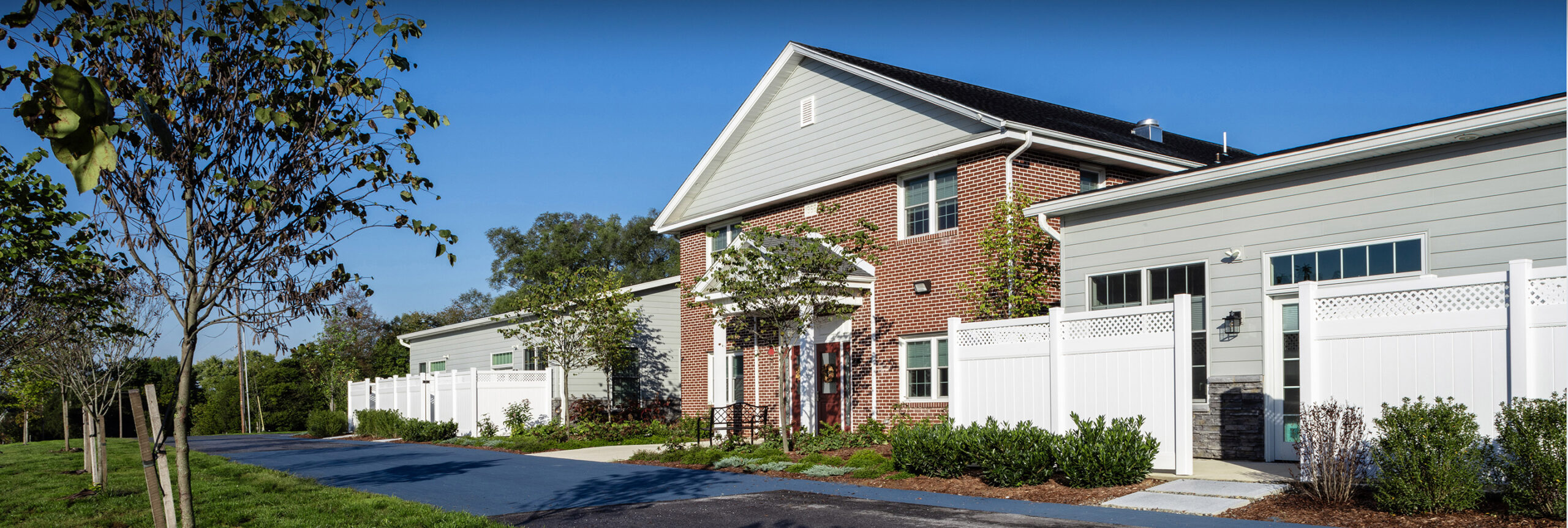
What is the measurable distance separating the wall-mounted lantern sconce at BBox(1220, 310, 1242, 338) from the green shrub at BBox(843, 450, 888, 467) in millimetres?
4646

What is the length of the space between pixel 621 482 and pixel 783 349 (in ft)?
12.9

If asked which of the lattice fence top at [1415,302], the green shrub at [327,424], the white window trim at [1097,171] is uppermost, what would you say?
the white window trim at [1097,171]

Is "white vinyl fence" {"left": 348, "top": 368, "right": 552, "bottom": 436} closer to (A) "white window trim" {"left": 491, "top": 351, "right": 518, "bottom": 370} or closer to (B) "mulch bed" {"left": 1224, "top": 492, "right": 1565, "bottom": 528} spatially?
(A) "white window trim" {"left": 491, "top": 351, "right": 518, "bottom": 370}

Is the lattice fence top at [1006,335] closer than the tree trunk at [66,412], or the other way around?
the lattice fence top at [1006,335]

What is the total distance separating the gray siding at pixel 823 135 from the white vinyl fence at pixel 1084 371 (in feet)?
15.6

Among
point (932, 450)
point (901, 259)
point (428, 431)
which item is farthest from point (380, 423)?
point (932, 450)

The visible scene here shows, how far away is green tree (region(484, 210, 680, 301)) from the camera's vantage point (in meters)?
53.6

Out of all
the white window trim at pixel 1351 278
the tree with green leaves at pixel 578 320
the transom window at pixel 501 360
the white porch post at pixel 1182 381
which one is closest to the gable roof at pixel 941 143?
the tree with green leaves at pixel 578 320

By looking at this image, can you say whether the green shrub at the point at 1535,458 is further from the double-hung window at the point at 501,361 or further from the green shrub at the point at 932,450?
the double-hung window at the point at 501,361

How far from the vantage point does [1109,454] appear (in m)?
10.7

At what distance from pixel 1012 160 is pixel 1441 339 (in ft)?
26.4

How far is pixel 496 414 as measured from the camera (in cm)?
2561

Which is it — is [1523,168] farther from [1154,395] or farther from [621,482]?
[621,482]

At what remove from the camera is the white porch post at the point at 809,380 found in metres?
19.5
